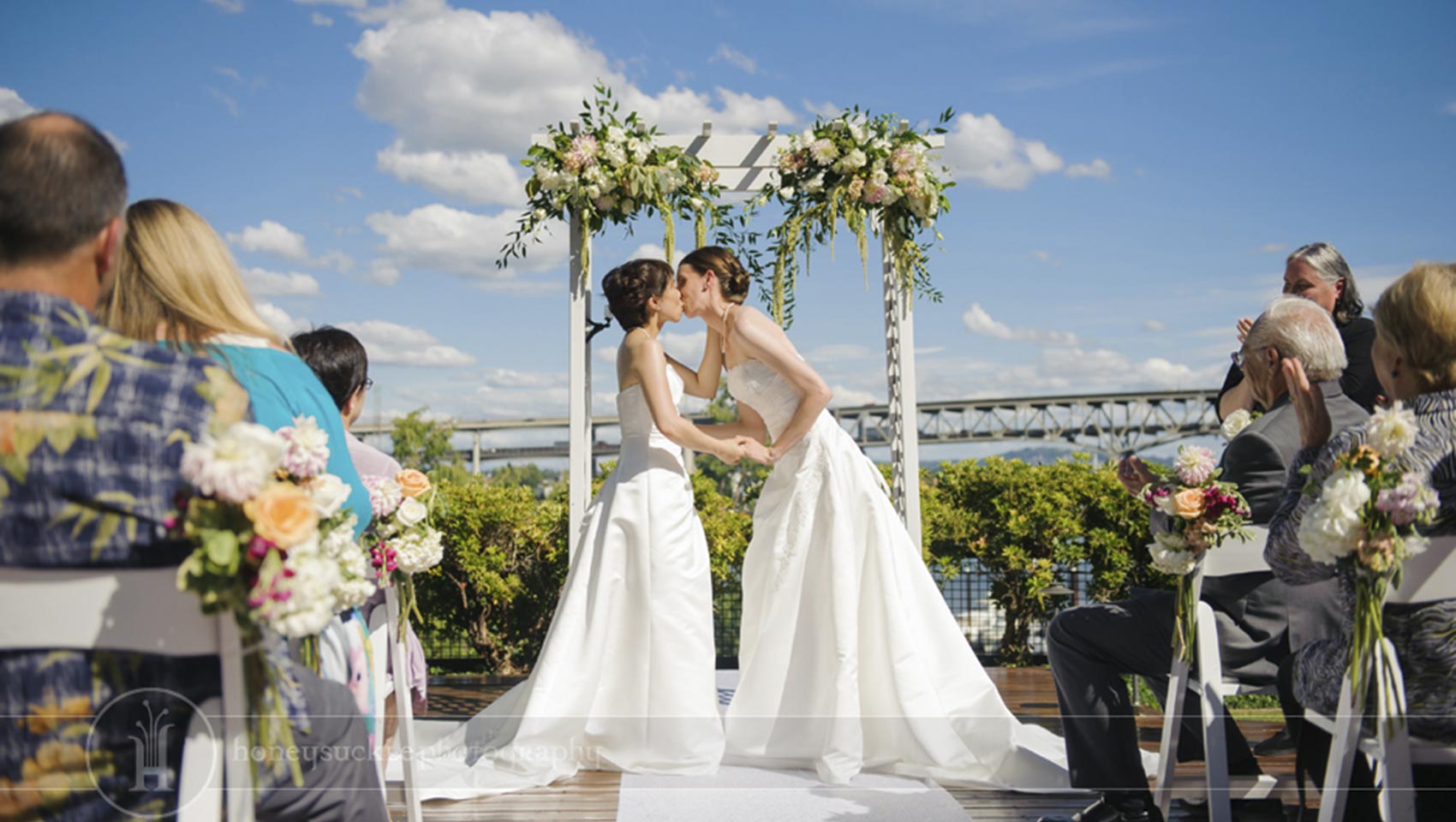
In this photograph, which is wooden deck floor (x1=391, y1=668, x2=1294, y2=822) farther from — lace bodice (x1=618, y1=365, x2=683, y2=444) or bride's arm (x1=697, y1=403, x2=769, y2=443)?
bride's arm (x1=697, y1=403, x2=769, y2=443)

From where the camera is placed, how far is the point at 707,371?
4.80 metres

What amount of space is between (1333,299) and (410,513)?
3.79m

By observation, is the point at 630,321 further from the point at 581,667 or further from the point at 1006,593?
the point at 1006,593

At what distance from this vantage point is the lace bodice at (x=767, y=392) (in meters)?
4.42

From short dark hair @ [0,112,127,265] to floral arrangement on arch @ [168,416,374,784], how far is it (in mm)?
418

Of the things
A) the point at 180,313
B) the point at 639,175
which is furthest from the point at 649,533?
the point at 180,313

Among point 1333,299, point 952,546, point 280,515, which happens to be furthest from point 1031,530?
point 280,515

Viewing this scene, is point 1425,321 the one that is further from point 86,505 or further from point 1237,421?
point 86,505

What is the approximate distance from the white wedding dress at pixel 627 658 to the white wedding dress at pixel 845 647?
9.2 inches

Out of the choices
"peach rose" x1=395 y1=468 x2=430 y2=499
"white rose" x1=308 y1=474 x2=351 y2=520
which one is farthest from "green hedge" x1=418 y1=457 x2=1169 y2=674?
"white rose" x1=308 y1=474 x2=351 y2=520

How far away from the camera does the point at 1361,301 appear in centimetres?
447

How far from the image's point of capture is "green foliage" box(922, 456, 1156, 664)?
658cm

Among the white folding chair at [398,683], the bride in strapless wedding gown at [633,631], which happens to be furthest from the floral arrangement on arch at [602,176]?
the white folding chair at [398,683]

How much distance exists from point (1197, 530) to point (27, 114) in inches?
116
